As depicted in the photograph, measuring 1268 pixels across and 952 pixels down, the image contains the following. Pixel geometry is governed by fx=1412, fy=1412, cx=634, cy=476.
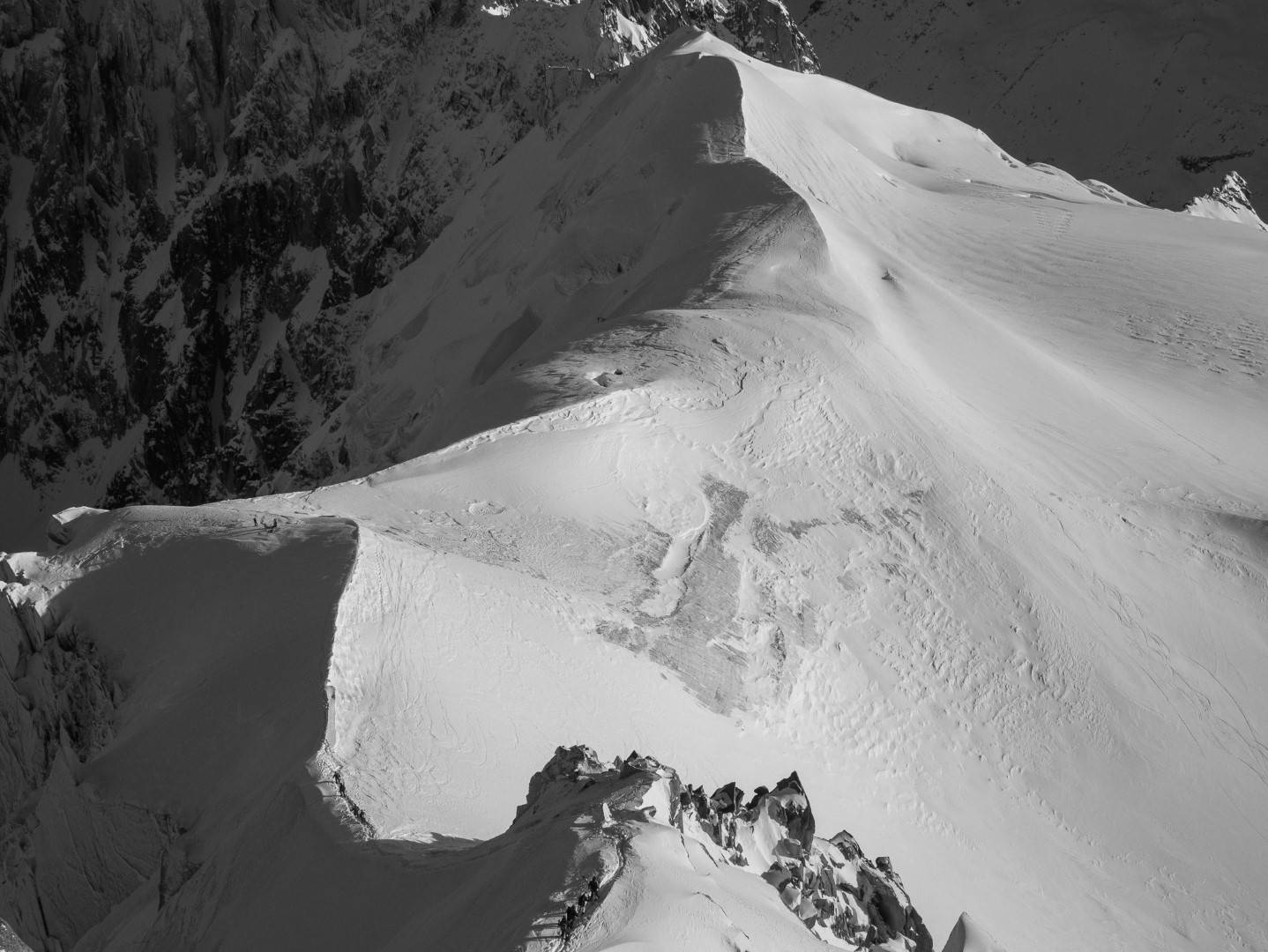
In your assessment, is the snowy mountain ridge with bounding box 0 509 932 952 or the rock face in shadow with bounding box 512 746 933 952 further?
the rock face in shadow with bounding box 512 746 933 952

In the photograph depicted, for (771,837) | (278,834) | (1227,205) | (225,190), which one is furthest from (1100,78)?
(278,834)

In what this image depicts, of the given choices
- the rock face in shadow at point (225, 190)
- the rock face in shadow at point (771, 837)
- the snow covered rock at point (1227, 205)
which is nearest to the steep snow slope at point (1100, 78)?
the snow covered rock at point (1227, 205)

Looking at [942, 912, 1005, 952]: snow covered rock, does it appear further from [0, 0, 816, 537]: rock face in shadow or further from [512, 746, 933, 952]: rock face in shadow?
[0, 0, 816, 537]: rock face in shadow

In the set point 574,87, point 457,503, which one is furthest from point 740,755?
point 574,87

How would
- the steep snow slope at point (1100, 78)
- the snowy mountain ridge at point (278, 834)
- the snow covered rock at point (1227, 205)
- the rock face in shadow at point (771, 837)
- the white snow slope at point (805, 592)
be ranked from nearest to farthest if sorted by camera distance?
the snowy mountain ridge at point (278, 834) < the rock face in shadow at point (771, 837) < the white snow slope at point (805, 592) < the snow covered rock at point (1227, 205) < the steep snow slope at point (1100, 78)

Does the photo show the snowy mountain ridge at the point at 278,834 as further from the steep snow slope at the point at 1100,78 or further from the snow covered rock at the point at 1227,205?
the steep snow slope at the point at 1100,78

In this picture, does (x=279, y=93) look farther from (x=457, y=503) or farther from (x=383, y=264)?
(x=457, y=503)

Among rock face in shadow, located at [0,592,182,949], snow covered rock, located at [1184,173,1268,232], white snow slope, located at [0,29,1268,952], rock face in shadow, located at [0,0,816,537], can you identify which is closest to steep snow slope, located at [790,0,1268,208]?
snow covered rock, located at [1184,173,1268,232]
